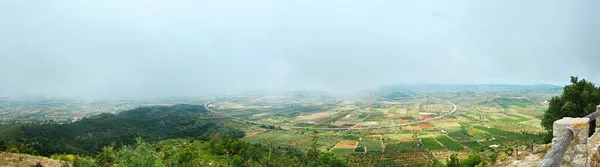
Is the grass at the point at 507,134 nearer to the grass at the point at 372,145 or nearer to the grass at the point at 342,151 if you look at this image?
the grass at the point at 372,145

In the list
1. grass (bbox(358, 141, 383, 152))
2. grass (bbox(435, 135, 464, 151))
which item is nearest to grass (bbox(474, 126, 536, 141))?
grass (bbox(435, 135, 464, 151))

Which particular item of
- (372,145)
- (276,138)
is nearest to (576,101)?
(372,145)

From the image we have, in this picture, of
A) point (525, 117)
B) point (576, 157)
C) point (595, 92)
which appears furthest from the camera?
point (525, 117)

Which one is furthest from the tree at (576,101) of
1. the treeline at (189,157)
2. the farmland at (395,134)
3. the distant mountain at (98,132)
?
the distant mountain at (98,132)

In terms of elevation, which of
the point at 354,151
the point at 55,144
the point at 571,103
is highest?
the point at 571,103

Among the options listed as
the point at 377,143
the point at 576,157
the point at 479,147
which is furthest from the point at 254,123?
the point at 576,157

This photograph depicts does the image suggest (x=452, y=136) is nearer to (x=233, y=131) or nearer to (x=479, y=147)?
(x=479, y=147)

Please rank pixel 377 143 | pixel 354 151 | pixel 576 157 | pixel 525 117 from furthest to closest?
pixel 525 117 → pixel 377 143 → pixel 354 151 → pixel 576 157

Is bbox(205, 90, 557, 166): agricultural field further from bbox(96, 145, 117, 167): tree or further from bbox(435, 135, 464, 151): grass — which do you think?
bbox(96, 145, 117, 167): tree
